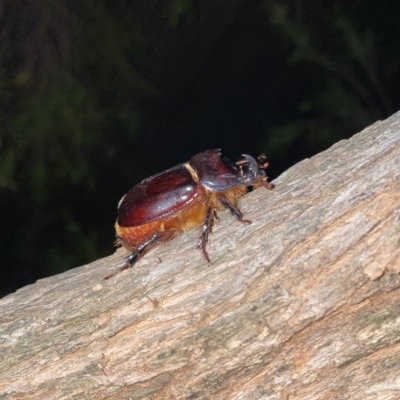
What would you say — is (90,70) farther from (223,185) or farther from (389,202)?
(389,202)

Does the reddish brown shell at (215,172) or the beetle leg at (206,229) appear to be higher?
the reddish brown shell at (215,172)

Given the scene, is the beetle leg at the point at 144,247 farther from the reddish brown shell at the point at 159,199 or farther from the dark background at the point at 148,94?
the dark background at the point at 148,94

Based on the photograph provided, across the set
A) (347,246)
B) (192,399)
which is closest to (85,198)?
(192,399)

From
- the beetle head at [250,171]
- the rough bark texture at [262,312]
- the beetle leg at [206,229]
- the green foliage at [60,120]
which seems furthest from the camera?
the green foliage at [60,120]

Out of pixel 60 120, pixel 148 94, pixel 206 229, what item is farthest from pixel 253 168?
pixel 148 94

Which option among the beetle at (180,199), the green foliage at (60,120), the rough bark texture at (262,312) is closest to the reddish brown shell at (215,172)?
the beetle at (180,199)

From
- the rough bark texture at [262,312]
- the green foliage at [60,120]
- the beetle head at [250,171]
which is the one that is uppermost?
the green foliage at [60,120]

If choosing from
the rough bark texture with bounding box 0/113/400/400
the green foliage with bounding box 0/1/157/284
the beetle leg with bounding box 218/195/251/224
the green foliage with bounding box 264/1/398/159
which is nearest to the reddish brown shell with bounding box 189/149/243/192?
the beetle leg with bounding box 218/195/251/224
